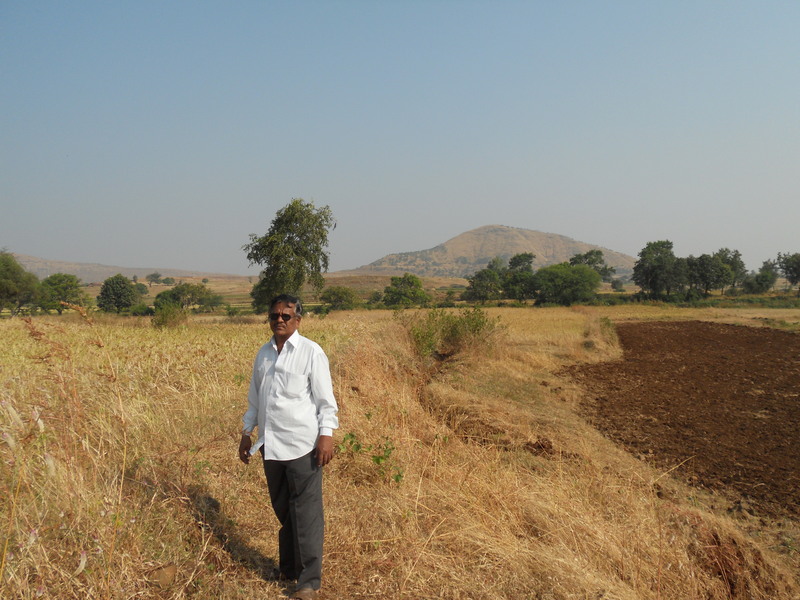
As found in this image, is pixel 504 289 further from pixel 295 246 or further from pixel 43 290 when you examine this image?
pixel 43 290

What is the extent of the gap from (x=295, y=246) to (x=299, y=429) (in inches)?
1220

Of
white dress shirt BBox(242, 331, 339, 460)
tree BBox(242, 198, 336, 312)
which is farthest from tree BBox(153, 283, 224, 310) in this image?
white dress shirt BBox(242, 331, 339, 460)

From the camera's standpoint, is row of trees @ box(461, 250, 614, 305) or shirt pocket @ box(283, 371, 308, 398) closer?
shirt pocket @ box(283, 371, 308, 398)

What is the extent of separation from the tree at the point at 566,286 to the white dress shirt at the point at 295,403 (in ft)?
219

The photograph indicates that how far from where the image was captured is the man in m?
2.96

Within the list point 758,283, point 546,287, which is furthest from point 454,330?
point 758,283

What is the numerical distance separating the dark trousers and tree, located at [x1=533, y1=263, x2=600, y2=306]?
219 ft

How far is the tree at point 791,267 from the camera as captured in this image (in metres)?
80.7

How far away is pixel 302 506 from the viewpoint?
3002mm

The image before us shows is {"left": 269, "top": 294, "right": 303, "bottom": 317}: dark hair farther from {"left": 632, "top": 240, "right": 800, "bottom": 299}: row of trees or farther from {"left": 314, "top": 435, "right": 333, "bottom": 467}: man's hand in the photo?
{"left": 632, "top": 240, "right": 800, "bottom": 299}: row of trees

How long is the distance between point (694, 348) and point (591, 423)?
16.1m

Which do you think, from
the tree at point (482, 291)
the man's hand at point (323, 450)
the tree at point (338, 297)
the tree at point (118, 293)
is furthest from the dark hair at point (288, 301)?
Answer: the tree at point (482, 291)

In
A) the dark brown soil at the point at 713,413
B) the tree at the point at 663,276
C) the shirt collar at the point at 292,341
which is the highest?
the tree at the point at 663,276

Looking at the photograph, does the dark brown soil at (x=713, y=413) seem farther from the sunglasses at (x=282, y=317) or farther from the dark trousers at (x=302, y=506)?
the sunglasses at (x=282, y=317)
